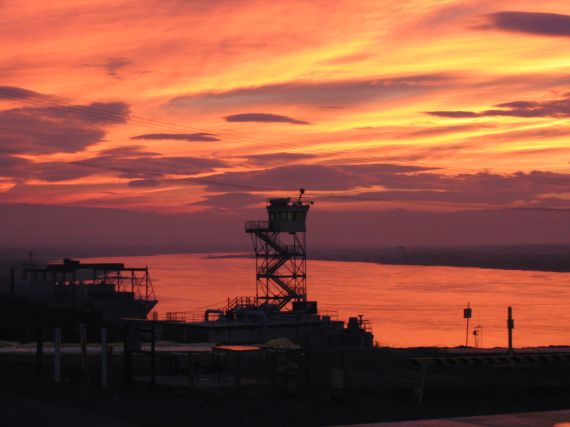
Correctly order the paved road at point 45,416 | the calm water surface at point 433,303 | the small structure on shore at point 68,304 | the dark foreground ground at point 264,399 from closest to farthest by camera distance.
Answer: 1. the paved road at point 45,416
2. the dark foreground ground at point 264,399
3. the small structure on shore at point 68,304
4. the calm water surface at point 433,303

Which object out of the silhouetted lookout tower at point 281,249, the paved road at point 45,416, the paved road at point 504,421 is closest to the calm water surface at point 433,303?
the silhouetted lookout tower at point 281,249

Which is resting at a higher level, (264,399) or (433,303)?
(264,399)

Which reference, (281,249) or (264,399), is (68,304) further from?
(264,399)

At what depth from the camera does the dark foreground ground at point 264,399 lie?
18562 millimetres

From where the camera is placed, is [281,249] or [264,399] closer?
[264,399]

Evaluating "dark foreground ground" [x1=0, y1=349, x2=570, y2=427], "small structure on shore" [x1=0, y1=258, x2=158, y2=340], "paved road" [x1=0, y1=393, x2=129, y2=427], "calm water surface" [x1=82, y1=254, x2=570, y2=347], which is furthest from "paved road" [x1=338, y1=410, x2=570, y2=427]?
"small structure on shore" [x1=0, y1=258, x2=158, y2=340]

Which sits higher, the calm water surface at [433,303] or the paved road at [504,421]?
the paved road at [504,421]

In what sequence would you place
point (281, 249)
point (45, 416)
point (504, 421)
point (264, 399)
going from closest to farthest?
point (504, 421) → point (45, 416) → point (264, 399) → point (281, 249)

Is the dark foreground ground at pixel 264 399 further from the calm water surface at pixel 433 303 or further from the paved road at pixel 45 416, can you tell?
the calm water surface at pixel 433 303

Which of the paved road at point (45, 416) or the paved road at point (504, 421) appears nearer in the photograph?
the paved road at point (504, 421)

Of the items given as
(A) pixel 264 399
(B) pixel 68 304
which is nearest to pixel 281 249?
(B) pixel 68 304

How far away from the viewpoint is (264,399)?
21562 millimetres

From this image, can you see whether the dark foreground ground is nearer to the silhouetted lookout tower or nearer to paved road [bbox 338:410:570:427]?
paved road [bbox 338:410:570:427]

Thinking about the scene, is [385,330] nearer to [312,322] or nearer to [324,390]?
[312,322]
